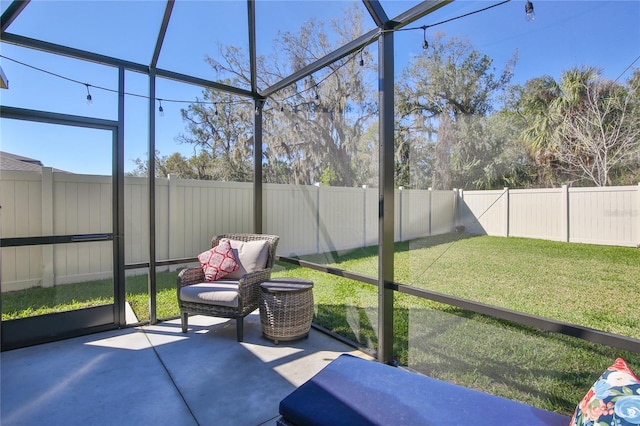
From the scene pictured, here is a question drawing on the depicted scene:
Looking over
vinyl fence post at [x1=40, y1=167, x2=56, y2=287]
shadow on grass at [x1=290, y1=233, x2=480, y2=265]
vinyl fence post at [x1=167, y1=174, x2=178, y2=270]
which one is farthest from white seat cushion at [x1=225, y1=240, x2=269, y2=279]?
vinyl fence post at [x1=40, y1=167, x2=56, y2=287]

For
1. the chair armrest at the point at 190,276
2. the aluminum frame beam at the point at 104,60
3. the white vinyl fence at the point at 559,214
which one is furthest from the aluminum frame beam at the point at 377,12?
the chair armrest at the point at 190,276

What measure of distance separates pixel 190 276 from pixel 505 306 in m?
2.88

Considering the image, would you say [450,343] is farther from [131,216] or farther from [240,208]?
[131,216]

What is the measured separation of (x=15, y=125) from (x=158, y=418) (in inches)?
112

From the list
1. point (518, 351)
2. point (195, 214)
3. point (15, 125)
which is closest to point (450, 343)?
point (518, 351)

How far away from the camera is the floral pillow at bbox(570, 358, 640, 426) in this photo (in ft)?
3.39

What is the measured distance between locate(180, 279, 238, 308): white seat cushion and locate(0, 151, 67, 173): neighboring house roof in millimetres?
1756

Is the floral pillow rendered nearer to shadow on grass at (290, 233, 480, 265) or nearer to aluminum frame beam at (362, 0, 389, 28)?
shadow on grass at (290, 233, 480, 265)

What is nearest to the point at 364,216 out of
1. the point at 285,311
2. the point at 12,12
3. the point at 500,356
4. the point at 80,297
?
the point at 285,311

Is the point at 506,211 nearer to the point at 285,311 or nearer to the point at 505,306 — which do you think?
the point at 505,306

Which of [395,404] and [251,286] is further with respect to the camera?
[251,286]

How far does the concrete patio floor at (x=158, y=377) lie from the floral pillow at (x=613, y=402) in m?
1.60

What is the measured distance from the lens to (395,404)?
145 centimetres

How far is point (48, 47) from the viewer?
9.97ft
